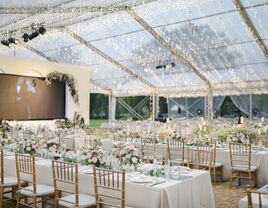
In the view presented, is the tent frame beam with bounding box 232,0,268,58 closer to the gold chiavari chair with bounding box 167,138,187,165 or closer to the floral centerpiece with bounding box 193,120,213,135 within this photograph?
the floral centerpiece with bounding box 193,120,213,135

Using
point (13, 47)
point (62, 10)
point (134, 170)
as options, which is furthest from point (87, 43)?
point (134, 170)

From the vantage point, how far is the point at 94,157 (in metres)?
4.96

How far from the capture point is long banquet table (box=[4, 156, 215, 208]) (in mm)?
4184

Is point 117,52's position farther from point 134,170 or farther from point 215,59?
point 134,170

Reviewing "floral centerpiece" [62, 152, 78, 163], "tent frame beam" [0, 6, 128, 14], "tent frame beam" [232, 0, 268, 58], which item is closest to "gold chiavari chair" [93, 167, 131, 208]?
"floral centerpiece" [62, 152, 78, 163]

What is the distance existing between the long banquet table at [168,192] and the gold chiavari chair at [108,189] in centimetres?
14

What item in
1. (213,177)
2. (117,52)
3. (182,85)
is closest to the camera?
(213,177)

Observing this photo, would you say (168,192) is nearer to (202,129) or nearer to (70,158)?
(70,158)

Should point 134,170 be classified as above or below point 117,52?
below

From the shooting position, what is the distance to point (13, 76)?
41.7ft

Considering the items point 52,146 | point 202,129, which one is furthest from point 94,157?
point 202,129

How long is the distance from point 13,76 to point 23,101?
95 cm

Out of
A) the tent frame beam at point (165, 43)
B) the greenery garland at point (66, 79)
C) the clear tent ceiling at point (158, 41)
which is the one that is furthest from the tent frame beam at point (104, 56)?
the tent frame beam at point (165, 43)

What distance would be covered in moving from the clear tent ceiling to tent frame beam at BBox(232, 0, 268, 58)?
0.22ft
